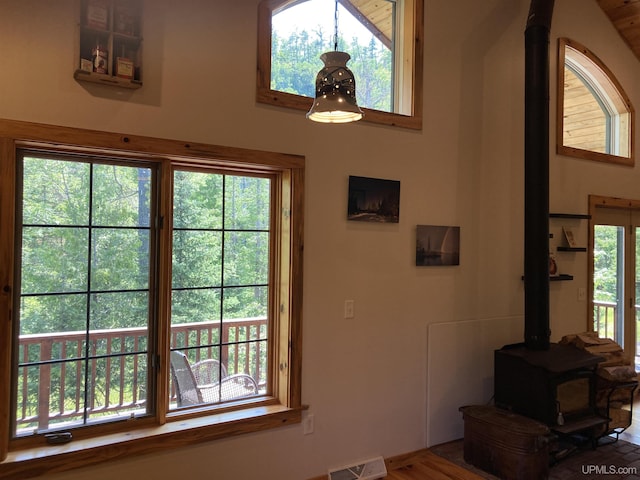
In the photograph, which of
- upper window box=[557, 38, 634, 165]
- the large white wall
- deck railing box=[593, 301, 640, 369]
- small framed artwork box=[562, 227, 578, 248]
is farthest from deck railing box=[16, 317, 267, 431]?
deck railing box=[593, 301, 640, 369]

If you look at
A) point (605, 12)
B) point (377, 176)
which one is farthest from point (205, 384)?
point (605, 12)

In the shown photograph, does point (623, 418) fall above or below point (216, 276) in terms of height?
below

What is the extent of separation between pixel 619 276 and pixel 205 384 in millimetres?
4286

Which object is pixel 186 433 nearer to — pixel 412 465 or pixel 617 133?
pixel 412 465

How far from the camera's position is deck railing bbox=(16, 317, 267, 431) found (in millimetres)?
2242

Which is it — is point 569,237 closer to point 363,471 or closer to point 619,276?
point 619,276

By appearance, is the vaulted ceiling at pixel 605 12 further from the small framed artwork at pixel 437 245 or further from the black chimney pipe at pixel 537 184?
the small framed artwork at pixel 437 245

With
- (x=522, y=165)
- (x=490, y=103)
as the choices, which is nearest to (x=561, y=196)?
(x=522, y=165)

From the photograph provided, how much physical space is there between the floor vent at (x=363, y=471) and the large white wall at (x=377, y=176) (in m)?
0.07

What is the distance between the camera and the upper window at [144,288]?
7.29ft

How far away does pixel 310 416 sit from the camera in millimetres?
2840

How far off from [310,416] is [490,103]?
2670mm

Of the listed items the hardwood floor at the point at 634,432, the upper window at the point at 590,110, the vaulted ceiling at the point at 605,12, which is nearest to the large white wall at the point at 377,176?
the upper window at the point at 590,110

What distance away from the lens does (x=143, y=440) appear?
2.34 m
